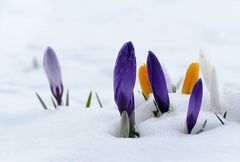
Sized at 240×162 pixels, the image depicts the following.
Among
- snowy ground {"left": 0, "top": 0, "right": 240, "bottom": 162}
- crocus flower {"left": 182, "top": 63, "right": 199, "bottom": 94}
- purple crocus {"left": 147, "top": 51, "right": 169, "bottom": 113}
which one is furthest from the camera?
crocus flower {"left": 182, "top": 63, "right": 199, "bottom": 94}

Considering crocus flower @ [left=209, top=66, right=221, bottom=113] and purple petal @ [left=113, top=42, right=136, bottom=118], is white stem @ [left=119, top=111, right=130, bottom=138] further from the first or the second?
crocus flower @ [left=209, top=66, right=221, bottom=113]

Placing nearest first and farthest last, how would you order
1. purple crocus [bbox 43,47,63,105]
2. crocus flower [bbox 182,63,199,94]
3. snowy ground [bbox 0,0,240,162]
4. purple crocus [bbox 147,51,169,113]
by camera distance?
snowy ground [bbox 0,0,240,162]
purple crocus [bbox 147,51,169,113]
crocus flower [bbox 182,63,199,94]
purple crocus [bbox 43,47,63,105]

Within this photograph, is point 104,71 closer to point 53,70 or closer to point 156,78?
point 53,70

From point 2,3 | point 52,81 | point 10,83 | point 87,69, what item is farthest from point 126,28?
point 52,81

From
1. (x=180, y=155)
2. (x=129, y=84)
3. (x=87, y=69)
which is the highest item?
(x=129, y=84)

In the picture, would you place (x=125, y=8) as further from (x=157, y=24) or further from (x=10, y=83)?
(x=10, y=83)

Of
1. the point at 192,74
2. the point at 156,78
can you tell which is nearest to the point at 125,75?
the point at 156,78

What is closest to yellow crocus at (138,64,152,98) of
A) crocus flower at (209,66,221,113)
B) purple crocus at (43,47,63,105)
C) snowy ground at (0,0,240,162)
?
snowy ground at (0,0,240,162)
